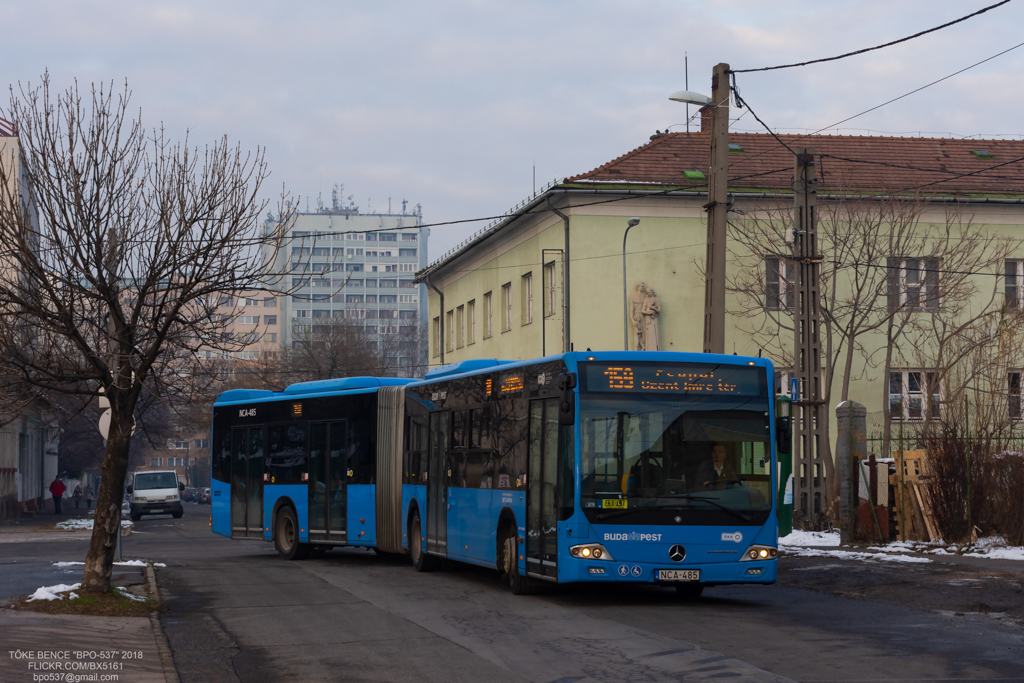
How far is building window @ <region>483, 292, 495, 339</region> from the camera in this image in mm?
46000

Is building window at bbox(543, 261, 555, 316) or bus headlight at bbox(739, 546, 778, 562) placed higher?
building window at bbox(543, 261, 555, 316)

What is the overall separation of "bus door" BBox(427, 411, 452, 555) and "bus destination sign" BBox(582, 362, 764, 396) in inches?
167

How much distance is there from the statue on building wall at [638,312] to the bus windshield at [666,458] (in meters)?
24.1

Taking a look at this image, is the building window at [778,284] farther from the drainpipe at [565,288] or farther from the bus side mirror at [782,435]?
the bus side mirror at [782,435]

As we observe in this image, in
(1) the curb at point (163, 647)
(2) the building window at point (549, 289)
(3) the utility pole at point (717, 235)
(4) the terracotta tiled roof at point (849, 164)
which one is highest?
(4) the terracotta tiled roof at point (849, 164)

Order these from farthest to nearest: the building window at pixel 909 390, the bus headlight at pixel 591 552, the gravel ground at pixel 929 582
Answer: the building window at pixel 909 390 < the bus headlight at pixel 591 552 < the gravel ground at pixel 929 582

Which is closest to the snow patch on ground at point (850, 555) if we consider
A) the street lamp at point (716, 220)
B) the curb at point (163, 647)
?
the street lamp at point (716, 220)

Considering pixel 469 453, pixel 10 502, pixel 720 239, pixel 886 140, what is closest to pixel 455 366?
pixel 469 453

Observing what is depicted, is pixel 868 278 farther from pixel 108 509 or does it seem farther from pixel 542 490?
pixel 108 509

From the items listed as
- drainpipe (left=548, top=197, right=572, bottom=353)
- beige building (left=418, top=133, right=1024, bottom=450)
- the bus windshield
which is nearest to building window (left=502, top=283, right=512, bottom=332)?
beige building (left=418, top=133, right=1024, bottom=450)

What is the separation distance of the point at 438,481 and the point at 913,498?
7.99 meters

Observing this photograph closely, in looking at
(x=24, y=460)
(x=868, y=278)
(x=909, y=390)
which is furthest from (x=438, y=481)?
(x=24, y=460)

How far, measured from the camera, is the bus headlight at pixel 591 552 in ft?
43.6

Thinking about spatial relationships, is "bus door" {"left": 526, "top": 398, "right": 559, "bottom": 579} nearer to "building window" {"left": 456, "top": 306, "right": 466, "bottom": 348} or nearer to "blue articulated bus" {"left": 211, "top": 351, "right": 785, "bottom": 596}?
"blue articulated bus" {"left": 211, "top": 351, "right": 785, "bottom": 596}
